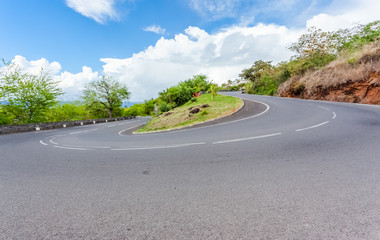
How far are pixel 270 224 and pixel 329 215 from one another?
0.84m

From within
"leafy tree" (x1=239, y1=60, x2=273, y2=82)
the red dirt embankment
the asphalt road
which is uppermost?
"leafy tree" (x1=239, y1=60, x2=273, y2=82)

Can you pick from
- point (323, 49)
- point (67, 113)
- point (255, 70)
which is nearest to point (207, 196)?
point (323, 49)

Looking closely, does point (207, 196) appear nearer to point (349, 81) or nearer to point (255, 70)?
point (349, 81)

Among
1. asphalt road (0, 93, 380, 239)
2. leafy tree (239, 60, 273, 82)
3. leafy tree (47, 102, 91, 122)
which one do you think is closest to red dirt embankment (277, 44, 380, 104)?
asphalt road (0, 93, 380, 239)

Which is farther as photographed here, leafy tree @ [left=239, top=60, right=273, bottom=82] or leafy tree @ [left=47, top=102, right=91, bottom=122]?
leafy tree @ [left=239, top=60, right=273, bottom=82]

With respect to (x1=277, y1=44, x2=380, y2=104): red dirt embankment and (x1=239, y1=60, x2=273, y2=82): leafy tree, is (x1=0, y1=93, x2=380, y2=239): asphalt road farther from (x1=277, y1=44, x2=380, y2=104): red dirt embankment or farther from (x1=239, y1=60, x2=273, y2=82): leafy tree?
(x1=239, y1=60, x2=273, y2=82): leafy tree

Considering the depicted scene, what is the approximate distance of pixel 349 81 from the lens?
1911cm

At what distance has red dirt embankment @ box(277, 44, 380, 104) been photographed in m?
17.0

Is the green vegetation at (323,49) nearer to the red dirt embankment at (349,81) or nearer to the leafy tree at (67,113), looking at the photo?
the red dirt embankment at (349,81)

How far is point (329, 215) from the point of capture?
7.43ft

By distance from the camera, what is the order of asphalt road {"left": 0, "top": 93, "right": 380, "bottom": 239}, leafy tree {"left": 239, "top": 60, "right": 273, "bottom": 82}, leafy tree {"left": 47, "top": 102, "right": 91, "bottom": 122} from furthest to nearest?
leafy tree {"left": 239, "top": 60, "right": 273, "bottom": 82} < leafy tree {"left": 47, "top": 102, "right": 91, "bottom": 122} < asphalt road {"left": 0, "top": 93, "right": 380, "bottom": 239}

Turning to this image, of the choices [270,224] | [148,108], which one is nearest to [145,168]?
[270,224]

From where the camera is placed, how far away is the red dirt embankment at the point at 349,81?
17.0m

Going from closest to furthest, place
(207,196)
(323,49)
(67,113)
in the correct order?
(207,196) < (323,49) < (67,113)
